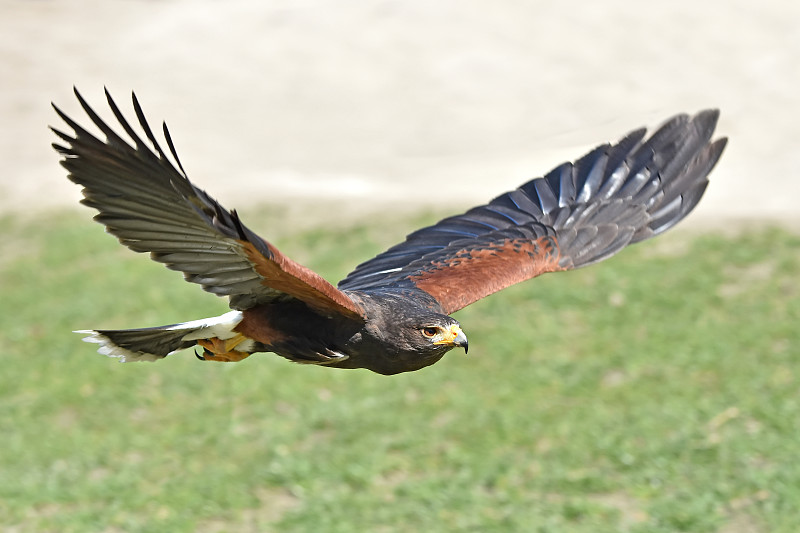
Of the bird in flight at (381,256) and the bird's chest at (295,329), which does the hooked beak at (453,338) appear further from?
the bird's chest at (295,329)

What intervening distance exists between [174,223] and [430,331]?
118 centimetres

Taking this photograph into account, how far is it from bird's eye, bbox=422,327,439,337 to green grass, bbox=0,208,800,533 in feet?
13.5

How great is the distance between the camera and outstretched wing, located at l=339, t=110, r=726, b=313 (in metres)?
6.62

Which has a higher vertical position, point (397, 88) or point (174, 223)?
point (397, 88)

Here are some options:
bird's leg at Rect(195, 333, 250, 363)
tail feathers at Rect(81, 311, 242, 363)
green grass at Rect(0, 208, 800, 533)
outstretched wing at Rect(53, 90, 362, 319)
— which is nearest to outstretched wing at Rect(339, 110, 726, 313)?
bird's leg at Rect(195, 333, 250, 363)

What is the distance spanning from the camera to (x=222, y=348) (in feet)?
17.7

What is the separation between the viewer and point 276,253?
15.1 feet

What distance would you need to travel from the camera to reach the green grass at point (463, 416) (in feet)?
30.0

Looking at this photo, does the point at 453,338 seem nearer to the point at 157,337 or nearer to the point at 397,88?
the point at 157,337

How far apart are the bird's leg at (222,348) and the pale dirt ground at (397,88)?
8039 mm

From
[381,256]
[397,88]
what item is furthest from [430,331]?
[397,88]

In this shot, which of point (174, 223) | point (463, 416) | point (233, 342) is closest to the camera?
point (174, 223)

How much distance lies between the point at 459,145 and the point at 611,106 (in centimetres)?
208

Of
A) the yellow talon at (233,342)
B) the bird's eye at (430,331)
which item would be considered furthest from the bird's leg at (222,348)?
the bird's eye at (430,331)
